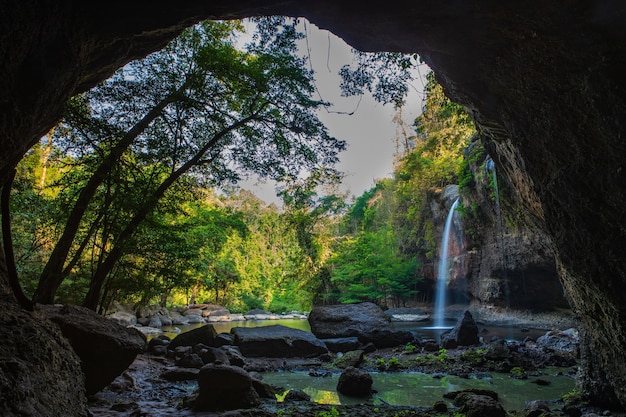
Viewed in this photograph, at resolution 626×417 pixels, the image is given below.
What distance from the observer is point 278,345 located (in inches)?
410

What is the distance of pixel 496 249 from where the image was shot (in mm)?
Result: 19641

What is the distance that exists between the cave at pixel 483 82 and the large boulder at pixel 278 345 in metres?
7.51

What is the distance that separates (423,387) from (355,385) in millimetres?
1481

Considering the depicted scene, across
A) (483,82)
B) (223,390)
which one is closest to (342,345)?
(223,390)

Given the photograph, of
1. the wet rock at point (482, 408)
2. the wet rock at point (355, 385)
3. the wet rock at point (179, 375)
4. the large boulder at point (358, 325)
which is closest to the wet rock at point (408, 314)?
the large boulder at point (358, 325)

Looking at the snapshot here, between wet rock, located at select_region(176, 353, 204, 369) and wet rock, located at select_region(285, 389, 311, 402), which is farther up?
wet rock, located at select_region(285, 389, 311, 402)

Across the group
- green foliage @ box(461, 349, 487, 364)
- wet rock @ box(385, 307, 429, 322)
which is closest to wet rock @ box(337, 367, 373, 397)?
green foliage @ box(461, 349, 487, 364)

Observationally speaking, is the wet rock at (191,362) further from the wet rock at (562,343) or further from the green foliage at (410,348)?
the wet rock at (562,343)

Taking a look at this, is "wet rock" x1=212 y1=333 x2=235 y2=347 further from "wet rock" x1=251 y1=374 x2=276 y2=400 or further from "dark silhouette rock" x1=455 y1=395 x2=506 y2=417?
"dark silhouette rock" x1=455 y1=395 x2=506 y2=417

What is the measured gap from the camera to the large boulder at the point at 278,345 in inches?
404

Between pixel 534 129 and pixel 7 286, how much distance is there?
5748 mm

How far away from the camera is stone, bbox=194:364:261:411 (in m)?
4.92

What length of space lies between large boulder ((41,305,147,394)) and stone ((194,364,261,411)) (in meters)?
1.07

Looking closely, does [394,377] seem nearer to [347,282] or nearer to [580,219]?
[580,219]
